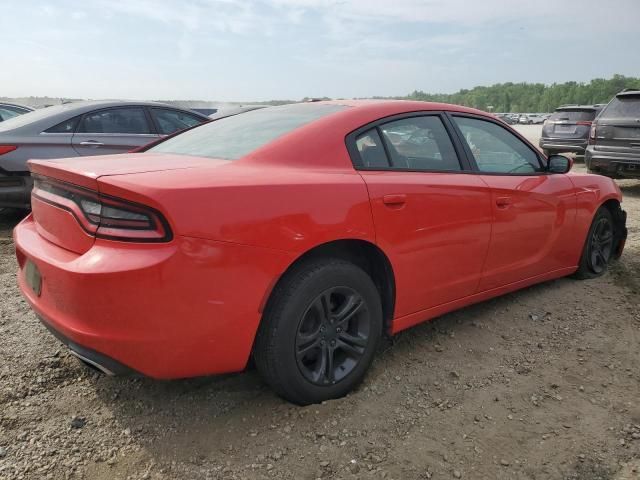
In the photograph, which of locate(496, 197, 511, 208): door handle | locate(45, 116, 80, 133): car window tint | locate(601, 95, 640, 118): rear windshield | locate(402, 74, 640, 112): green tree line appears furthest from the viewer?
locate(402, 74, 640, 112): green tree line

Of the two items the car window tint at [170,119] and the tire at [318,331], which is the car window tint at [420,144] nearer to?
the tire at [318,331]

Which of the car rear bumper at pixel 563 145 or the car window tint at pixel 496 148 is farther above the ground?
the car window tint at pixel 496 148

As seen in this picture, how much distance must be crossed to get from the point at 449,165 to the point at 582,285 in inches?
76.0

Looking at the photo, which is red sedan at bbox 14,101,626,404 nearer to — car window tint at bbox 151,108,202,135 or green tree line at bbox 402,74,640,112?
car window tint at bbox 151,108,202,135

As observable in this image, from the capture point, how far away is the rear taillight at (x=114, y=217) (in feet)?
6.26

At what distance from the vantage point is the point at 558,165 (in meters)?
3.74

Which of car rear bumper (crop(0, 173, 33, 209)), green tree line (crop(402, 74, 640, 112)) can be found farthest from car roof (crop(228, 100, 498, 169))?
green tree line (crop(402, 74, 640, 112))

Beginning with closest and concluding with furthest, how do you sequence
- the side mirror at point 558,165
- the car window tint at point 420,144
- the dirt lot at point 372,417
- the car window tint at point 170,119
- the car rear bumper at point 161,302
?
1. the car rear bumper at point 161,302
2. the dirt lot at point 372,417
3. the car window tint at point 420,144
4. the side mirror at point 558,165
5. the car window tint at point 170,119

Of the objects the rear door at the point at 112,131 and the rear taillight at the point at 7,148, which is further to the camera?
the rear door at the point at 112,131

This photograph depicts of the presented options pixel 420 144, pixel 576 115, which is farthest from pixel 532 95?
pixel 420 144

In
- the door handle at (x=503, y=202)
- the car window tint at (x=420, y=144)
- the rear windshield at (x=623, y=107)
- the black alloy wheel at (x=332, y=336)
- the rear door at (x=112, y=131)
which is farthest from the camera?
the rear windshield at (x=623, y=107)

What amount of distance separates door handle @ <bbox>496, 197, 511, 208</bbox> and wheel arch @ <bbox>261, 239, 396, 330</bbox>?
981 mm

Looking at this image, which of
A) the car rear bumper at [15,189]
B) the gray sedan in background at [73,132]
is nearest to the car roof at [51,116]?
the gray sedan in background at [73,132]

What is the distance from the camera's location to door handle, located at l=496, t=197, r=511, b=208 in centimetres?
315
